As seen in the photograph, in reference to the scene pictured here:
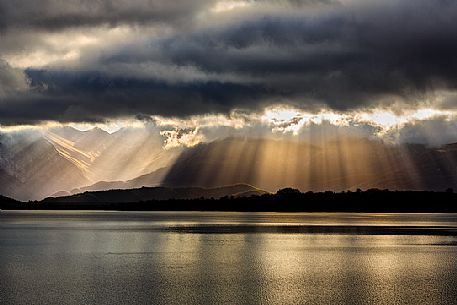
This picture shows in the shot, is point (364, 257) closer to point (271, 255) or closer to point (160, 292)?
point (271, 255)

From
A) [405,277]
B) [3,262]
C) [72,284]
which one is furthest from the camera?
[3,262]

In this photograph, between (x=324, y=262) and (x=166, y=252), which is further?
(x=166, y=252)

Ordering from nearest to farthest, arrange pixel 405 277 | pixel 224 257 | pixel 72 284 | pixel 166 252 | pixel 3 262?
pixel 72 284
pixel 405 277
pixel 3 262
pixel 224 257
pixel 166 252

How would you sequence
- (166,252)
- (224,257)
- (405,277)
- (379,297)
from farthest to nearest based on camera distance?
(166,252) → (224,257) → (405,277) → (379,297)

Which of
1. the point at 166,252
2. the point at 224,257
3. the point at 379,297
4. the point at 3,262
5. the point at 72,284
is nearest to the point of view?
Result: the point at 379,297

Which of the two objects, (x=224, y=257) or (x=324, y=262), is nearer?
(x=324, y=262)

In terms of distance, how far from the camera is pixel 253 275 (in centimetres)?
7500

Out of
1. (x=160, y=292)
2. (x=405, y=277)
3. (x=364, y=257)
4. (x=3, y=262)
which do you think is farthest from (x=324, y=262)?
(x=3, y=262)

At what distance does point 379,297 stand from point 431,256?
4297cm

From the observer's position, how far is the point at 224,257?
315 feet

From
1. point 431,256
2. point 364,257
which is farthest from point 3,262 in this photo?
point 431,256

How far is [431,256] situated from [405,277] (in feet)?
90.8

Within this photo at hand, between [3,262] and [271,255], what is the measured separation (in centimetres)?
3653

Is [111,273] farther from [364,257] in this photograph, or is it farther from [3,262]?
[364,257]
